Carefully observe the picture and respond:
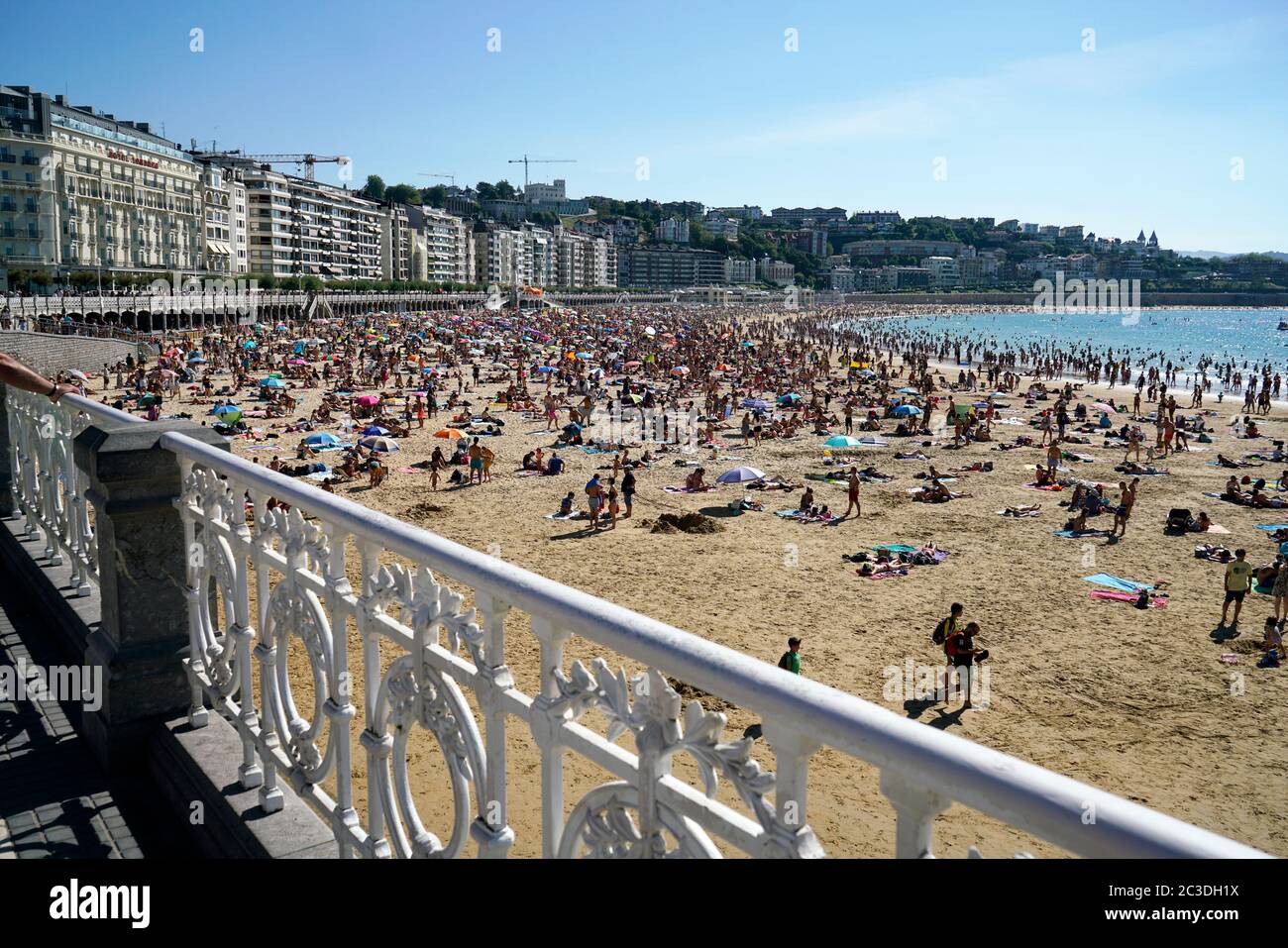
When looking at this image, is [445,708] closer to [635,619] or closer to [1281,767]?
[635,619]

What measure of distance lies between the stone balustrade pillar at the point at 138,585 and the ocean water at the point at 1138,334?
7689cm

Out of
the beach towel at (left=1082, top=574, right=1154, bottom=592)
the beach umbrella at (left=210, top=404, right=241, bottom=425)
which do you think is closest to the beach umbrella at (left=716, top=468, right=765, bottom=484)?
the beach towel at (left=1082, top=574, right=1154, bottom=592)

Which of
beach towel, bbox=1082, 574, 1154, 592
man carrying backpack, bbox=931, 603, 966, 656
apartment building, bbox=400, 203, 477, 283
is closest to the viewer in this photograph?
man carrying backpack, bbox=931, 603, 966, 656

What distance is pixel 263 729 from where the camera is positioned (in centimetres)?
342

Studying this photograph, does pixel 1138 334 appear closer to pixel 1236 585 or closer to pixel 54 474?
pixel 1236 585

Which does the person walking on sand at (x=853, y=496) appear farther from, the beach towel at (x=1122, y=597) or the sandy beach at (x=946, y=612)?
the beach towel at (x=1122, y=597)

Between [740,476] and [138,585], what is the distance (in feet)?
58.3

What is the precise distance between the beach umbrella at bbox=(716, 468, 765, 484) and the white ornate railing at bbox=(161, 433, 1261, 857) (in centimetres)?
1755

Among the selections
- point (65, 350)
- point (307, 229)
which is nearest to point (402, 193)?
point (307, 229)

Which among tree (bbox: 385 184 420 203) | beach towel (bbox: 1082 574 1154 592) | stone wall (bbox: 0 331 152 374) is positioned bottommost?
beach towel (bbox: 1082 574 1154 592)

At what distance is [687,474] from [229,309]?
198 ft

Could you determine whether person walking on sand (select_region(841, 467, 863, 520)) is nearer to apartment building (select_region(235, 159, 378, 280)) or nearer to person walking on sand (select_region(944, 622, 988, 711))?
person walking on sand (select_region(944, 622, 988, 711))

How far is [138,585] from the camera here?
156 inches

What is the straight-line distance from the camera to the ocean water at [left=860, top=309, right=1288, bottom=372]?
92062mm
